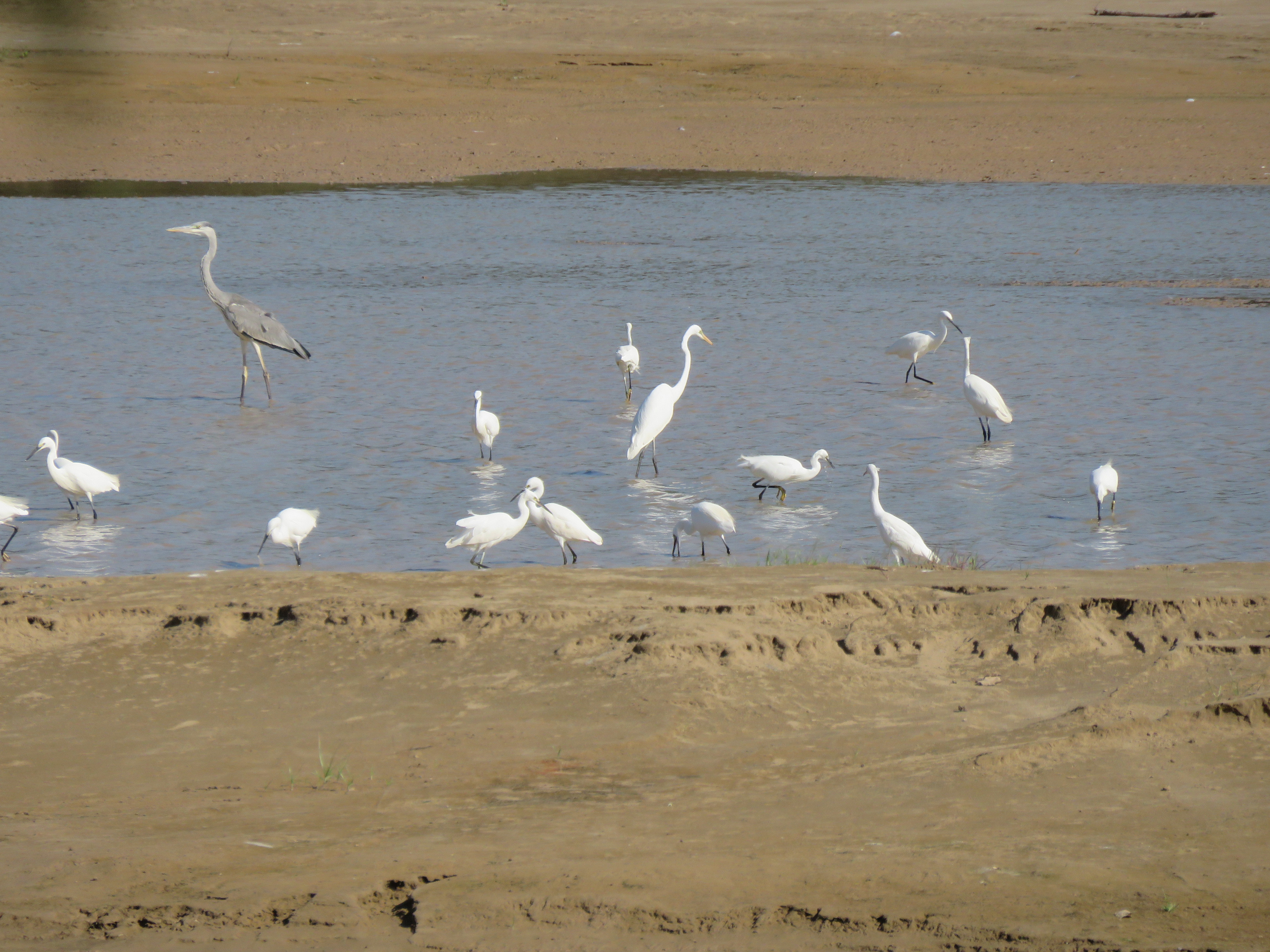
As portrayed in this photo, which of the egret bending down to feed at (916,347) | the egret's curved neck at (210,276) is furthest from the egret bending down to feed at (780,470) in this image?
the egret's curved neck at (210,276)

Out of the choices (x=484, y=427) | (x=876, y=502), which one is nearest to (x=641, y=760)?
(x=876, y=502)

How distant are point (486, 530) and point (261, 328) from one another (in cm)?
599

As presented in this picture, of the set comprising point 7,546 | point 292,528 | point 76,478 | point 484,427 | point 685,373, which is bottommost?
point 7,546

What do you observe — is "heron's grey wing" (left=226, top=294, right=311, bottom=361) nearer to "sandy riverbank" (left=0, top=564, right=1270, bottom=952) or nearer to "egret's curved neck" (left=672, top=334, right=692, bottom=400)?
"egret's curved neck" (left=672, top=334, right=692, bottom=400)

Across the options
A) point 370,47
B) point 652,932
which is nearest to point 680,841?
point 652,932

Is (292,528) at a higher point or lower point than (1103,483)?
lower

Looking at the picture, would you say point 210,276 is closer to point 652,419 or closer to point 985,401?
point 652,419

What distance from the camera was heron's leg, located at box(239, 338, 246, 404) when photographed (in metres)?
12.6

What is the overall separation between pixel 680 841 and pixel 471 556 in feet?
13.8

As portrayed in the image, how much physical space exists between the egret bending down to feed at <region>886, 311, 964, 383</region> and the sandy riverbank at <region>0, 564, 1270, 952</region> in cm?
582

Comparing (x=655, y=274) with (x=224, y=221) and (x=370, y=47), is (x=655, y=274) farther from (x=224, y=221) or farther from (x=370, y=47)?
(x=370, y=47)

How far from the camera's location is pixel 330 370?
43.9 ft

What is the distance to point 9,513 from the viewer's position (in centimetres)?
795

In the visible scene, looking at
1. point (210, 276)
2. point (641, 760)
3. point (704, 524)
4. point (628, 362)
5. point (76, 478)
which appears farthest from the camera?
point (210, 276)
